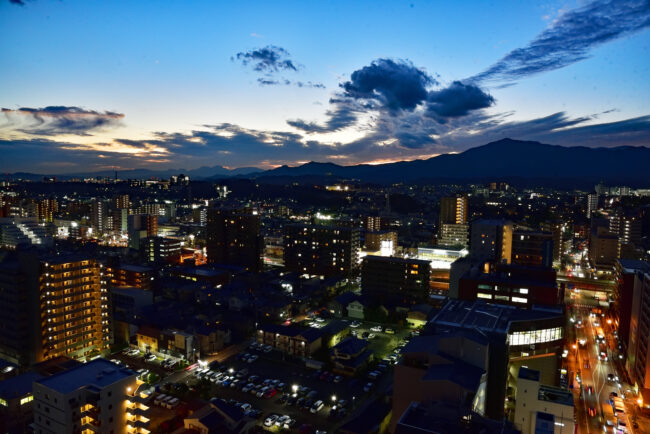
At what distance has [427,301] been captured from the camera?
81.0ft

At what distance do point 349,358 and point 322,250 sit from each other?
52.9 ft

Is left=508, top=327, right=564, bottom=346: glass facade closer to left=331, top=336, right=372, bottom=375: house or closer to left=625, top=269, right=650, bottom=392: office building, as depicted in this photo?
left=625, top=269, right=650, bottom=392: office building

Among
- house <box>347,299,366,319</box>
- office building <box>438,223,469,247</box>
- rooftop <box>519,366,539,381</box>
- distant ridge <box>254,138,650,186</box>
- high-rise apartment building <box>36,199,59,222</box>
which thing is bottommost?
house <box>347,299,366,319</box>

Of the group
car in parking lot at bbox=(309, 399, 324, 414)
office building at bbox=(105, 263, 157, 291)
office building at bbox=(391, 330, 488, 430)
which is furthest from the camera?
office building at bbox=(105, 263, 157, 291)

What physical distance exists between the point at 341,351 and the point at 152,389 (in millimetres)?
7343

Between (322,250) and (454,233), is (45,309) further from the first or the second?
(454,233)

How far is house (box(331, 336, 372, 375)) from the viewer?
16062 millimetres

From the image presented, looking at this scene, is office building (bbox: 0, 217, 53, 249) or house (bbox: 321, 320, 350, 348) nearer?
house (bbox: 321, 320, 350, 348)

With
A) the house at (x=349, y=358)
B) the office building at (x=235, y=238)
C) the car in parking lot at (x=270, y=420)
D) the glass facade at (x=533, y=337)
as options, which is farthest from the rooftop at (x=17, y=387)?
the office building at (x=235, y=238)

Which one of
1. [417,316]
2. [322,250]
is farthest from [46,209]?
[417,316]

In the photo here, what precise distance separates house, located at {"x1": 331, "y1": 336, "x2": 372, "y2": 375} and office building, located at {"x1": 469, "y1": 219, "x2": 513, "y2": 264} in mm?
15012

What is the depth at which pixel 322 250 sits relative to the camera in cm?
3194

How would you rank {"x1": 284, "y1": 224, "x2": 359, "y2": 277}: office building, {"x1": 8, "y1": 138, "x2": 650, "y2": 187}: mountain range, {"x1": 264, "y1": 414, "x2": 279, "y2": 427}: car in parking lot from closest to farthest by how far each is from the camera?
{"x1": 264, "y1": 414, "x2": 279, "y2": 427}: car in parking lot, {"x1": 284, "y1": 224, "x2": 359, "y2": 277}: office building, {"x1": 8, "y1": 138, "x2": 650, "y2": 187}: mountain range

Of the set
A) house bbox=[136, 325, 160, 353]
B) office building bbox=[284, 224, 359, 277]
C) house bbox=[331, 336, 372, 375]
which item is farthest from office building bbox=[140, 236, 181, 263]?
house bbox=[331, 336, 372, 375]
